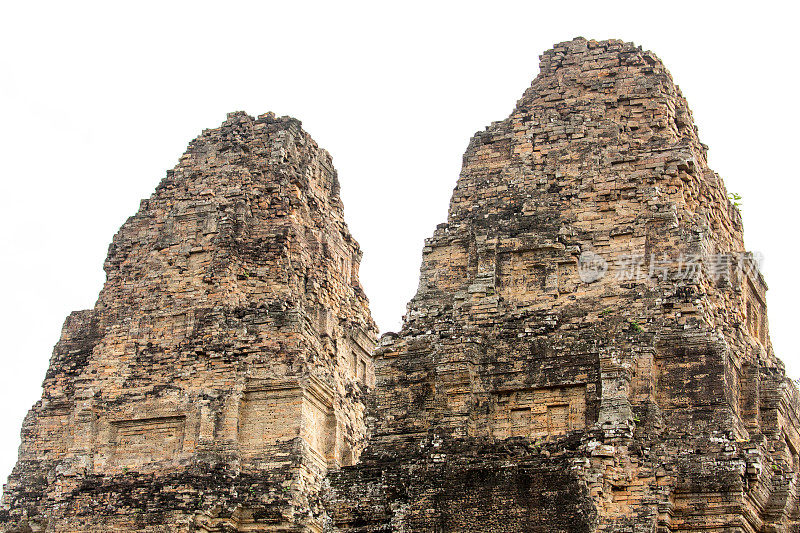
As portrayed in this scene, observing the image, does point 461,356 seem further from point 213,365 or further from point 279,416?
point 213,365

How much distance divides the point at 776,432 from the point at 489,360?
16.9 feet

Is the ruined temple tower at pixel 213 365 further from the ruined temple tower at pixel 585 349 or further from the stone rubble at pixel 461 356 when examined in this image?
the ruined temple tower at pixel 585 349

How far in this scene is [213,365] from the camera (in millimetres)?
31109

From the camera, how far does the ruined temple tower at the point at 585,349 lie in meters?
24.1

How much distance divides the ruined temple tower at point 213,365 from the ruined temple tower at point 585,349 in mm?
A: 4138

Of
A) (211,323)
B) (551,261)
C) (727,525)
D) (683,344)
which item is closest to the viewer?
(727,525)

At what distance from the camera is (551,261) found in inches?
1061

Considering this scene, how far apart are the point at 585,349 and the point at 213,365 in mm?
8966

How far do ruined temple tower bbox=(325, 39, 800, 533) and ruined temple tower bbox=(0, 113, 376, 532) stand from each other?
4138 mm

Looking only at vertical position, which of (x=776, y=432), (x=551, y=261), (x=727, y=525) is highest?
(x=551, y=261)

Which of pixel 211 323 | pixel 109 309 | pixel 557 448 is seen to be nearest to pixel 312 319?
pixel 211 323

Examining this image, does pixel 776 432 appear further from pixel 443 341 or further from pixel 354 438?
pixel 354 438
